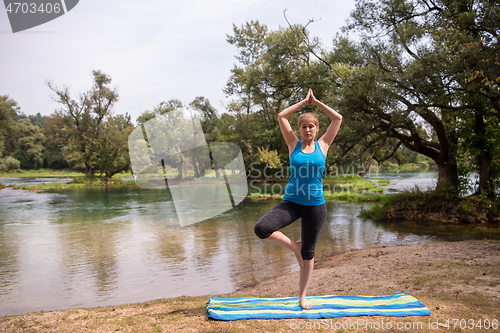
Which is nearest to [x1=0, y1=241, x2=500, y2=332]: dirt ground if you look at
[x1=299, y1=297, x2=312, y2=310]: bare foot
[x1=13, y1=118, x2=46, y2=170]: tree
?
[x1=299, y1=297, x2=312, y2=310]: bare foot

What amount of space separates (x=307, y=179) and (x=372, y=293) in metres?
2.74

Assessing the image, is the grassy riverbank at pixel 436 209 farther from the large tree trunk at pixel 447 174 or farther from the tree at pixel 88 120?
the tree at pixel 88 120

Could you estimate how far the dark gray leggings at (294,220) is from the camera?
131 inches

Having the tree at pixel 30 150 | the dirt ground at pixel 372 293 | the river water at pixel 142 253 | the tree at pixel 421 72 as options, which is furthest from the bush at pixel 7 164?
the dirt ground at pixel 372 293

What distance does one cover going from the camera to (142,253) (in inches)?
400

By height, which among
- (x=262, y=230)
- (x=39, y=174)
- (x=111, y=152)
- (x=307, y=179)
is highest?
(x=111, y=152)

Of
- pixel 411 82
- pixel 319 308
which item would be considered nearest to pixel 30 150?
pixel 411 82

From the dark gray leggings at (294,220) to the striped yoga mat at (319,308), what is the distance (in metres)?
0.67

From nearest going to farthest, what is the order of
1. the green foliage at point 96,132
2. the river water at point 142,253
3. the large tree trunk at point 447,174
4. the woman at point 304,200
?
the woman at point 304,200, the river water at point 142,253, the large tree trunk at point 447,174, the green foliage at point 96,132

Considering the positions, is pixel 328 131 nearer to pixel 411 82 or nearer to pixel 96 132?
pixel 411 82

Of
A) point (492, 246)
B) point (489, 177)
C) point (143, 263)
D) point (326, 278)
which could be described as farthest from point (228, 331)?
point (489, 177)

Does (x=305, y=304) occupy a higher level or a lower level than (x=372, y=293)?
higher

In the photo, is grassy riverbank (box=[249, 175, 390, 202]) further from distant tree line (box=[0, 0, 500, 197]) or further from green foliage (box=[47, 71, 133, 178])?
green foliage (box=[47, 71, 133, 178])

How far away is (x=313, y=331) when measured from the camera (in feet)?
10.7
